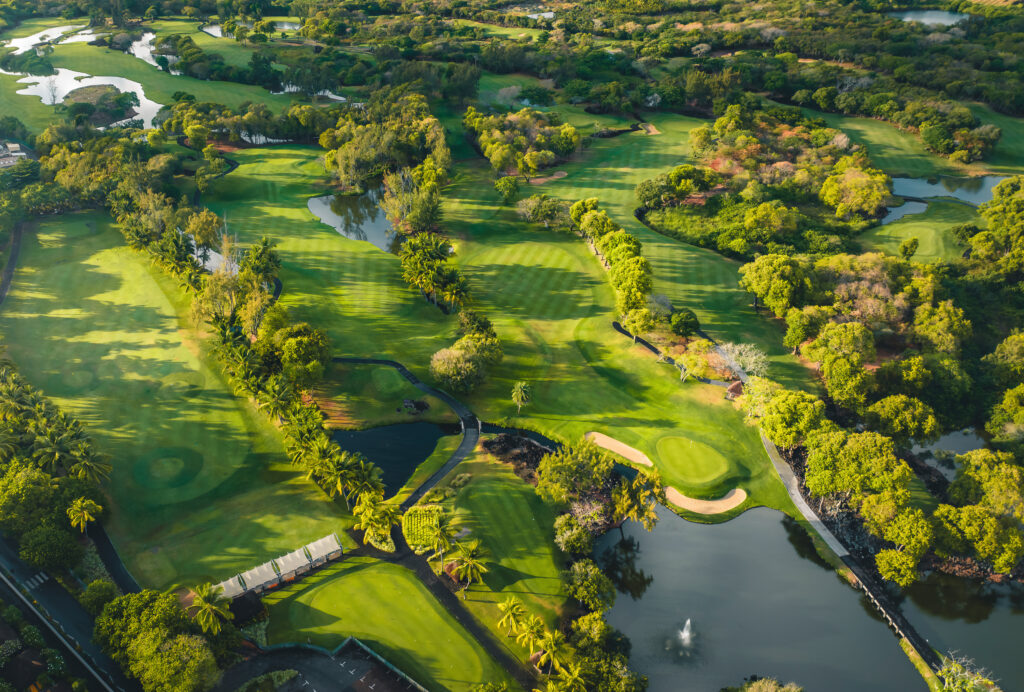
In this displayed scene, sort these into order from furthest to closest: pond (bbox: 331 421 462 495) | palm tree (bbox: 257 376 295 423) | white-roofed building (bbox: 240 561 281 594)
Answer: palm tree (bbox: 257 376 295 423)
pond (bbox: 331 421 462 495)
white-roofed building (bbox: 240 561 281 594)

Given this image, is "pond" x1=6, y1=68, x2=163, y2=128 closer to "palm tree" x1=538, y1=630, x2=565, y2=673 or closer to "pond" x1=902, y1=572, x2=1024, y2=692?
"palm tree" x1=538, y1=630, x2=565, y2=673

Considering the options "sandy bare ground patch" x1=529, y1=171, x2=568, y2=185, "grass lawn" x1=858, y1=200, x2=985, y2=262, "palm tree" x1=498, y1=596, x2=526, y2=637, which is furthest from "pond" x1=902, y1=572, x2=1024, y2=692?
"sandy bare ground patch" x1=529, y1=171, x2=568, y2=185

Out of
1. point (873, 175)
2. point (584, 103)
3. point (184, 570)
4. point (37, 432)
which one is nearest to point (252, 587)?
point (184, 570)

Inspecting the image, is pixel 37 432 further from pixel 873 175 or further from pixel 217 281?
pixel 873 175

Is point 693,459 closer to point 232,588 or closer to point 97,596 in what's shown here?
point 232,588

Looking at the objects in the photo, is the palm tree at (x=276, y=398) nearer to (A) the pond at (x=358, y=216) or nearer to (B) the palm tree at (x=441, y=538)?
Answer: (B) the palm tree at (x=441, y=538)

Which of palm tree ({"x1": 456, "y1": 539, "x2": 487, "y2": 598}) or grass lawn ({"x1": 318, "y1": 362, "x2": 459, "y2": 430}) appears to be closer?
palm tree ({"x1": 456, "y1": 539, "x2": 487, "y2": 598})

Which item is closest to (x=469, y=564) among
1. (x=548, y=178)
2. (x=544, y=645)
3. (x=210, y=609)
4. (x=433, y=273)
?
(x=544, y=645)
